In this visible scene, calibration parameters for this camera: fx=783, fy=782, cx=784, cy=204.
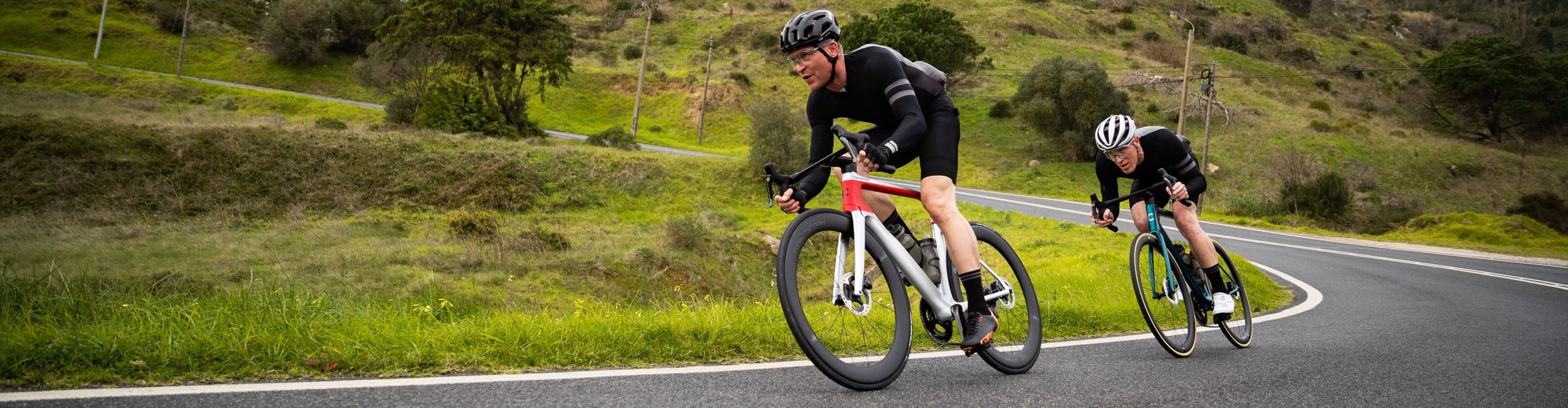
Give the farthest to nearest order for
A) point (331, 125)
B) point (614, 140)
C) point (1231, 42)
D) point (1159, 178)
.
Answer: point (1231, 42) → point (614, 140) → point (331, 125) → point (1159, 178)

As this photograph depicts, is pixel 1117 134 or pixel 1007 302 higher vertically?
pixel 1117 134

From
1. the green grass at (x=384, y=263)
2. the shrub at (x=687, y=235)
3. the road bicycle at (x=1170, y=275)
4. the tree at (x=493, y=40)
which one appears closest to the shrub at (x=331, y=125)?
the green grass at (x=384, y=263)

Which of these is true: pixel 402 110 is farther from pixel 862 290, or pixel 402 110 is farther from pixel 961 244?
pixel 862 290

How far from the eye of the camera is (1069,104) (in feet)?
138

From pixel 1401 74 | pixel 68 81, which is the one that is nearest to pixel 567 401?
pixel 68 81

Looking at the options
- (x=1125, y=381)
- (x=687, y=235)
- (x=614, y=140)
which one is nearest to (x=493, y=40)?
(x=614, y=140)

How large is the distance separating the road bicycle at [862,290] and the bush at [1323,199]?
103 ft

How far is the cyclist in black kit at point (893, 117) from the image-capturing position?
3.66m

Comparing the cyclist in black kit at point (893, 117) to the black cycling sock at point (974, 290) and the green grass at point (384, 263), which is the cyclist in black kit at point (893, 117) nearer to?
the black cycling sock at point (974, 290)

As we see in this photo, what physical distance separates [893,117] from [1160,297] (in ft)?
9.08

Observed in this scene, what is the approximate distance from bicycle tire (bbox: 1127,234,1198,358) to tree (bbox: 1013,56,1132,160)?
37087 millimetres

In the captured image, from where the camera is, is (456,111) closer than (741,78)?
Yes

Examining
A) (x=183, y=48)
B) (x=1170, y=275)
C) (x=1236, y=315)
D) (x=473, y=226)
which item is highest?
(x=183, y=48)

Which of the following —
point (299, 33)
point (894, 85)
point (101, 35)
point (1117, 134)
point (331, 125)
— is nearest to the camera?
point (894, 85)
